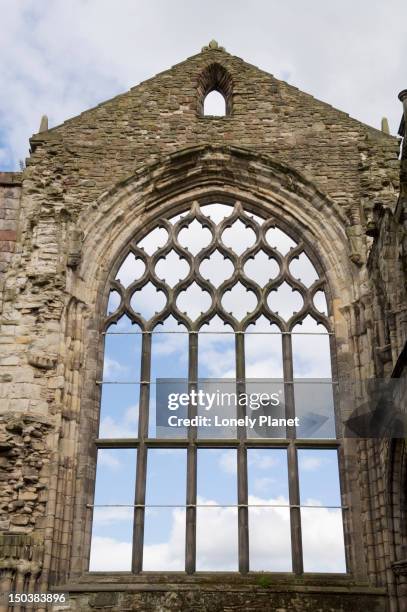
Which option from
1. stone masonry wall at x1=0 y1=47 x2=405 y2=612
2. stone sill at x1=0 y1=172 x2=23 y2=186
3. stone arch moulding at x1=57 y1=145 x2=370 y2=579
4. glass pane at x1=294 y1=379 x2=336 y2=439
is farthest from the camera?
stone sill at x1=0 y1=172 x2=23 y2=186

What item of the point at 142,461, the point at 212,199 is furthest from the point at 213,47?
the point at 142,461

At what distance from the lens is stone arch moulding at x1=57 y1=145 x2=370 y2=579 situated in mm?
10484

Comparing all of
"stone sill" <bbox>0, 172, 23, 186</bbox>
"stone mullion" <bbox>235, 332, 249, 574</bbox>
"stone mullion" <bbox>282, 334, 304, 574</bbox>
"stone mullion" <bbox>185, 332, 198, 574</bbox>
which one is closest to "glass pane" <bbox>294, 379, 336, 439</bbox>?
"stone mullion" <bbox>282, 334, 304, 574</bbox>

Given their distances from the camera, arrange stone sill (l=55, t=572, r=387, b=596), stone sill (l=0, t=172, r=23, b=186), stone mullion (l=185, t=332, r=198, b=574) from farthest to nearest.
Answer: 1. stone sill (l=0, t=172, r=23, b=186)
2. stone mullion (l=185, t=332, r=198, b=574)
3. stone sill (l=55, t=572, r=387, b=596)

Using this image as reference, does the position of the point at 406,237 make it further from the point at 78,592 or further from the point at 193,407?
the point at 78,592

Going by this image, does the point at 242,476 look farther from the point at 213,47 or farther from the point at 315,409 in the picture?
the point at 213,47

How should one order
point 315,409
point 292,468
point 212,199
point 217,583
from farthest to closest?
point 212,199 < point 315,409 < point 292,468 < point 217,583

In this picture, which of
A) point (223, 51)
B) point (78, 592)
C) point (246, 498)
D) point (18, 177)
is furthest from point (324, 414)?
point (223, 51)

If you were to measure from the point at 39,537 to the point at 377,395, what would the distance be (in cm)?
414

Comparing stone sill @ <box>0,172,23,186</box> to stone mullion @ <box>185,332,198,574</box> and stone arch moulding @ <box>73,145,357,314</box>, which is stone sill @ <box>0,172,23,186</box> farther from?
stone mullion @ <box>185,332,198,574</box>

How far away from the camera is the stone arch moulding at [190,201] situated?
1048 centimetres

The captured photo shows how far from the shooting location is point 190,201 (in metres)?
11.6

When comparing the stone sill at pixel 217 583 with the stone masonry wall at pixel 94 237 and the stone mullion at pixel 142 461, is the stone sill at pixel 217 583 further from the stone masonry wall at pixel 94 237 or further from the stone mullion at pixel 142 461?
the stone mullion at pixel 142 461

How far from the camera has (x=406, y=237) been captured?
766cm
